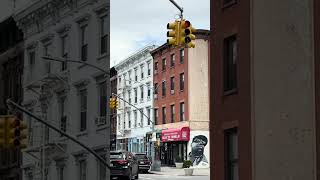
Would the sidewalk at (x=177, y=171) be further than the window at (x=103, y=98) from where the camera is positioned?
Yes

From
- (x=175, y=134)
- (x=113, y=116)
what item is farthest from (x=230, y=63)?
(x=113, y=116)

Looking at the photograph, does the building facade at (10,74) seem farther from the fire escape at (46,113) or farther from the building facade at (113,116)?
the building facade at (113,116)

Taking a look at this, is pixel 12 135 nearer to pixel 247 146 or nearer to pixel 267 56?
pixel 247 146

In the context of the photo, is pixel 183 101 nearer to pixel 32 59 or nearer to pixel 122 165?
pixel 122 165

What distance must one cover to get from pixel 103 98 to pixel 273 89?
7585 mm

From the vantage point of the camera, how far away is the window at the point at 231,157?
9969mm

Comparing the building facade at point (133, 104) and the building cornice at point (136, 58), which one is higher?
the building cornice at point (136, 58)

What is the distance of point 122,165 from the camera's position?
5.07 metres

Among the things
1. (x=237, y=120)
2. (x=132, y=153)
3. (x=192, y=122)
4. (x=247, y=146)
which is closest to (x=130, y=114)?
(x=132, y=153)

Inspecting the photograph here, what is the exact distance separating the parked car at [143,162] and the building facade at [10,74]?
979 mm

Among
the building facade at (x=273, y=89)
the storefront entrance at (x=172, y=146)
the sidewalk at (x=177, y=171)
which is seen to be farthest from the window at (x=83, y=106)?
the building facade at (x=273, y=89)

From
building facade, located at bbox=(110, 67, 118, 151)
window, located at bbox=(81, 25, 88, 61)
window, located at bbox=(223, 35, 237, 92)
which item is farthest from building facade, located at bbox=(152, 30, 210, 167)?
window, located at bbox=(81, 25, 88, 61)

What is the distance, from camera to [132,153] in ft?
17.7

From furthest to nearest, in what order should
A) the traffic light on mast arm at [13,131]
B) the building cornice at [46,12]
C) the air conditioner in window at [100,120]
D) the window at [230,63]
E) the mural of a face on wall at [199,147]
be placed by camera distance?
the window at [230,63] → the mural of a face on wall at [199,147] → the building cornice at [46,12] → the air conditioner in window at [100,120] → the traffic light on mast arm at [13,131]
